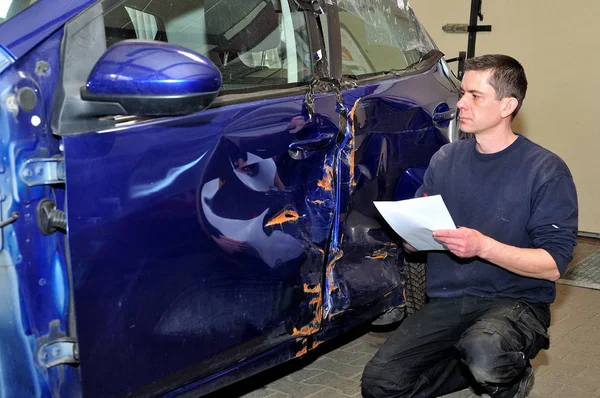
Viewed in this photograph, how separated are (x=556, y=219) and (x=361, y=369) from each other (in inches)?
56.1

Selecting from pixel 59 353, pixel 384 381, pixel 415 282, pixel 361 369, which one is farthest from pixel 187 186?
pixel 361 369

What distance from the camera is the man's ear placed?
3.09 metres

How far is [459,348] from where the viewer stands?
9.75 feet

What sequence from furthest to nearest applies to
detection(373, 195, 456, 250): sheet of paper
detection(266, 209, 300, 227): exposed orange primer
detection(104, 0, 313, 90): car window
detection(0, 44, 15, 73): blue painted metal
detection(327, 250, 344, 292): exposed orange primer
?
1. detection(327, 250, 344, 292): exposed orange primer
2. detection(373, 195, 456, 250): sheet of paper
3. detection(266, 209, 300, 227): exposed orange primer
4. detection(104, 0, 313, 90): car window
5. detection(0, 44, 15, 73): blue painted metal

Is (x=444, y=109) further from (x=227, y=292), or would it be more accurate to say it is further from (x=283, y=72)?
(x=227, y=292)

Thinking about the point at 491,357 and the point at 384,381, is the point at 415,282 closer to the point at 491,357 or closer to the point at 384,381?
the point at 384,381

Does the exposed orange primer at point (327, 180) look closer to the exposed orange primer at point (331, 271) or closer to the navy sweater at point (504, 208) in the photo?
the exposed orange primer at point (331, 271)

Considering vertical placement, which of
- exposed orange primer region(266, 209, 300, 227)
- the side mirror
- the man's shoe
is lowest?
the man's shoe

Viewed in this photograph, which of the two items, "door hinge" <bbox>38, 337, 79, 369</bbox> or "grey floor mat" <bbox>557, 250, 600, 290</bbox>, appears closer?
"door hinge" <bbox>38, 337, 79, 369</bbox>

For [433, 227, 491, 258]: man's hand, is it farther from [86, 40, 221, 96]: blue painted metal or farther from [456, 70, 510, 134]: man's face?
[86, 40, 221, 96]: blue painted metal

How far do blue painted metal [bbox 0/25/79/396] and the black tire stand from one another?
6.18 feet

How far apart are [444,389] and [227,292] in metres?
1.23

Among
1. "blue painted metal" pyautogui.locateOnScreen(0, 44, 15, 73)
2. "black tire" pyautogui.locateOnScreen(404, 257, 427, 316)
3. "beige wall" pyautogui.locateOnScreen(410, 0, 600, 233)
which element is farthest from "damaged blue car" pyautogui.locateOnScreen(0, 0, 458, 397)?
"beige wall" pyautogui.locateOnScreen(410, 0, 600, 233)

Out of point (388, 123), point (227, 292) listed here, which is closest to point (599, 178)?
point (388, 123)
